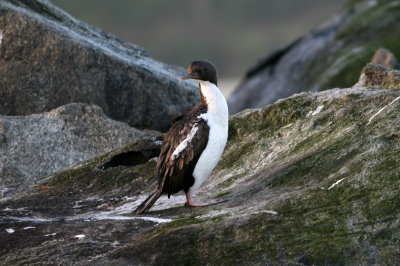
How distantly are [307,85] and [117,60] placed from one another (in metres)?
13.1

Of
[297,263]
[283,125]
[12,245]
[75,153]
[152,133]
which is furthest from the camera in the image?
[152,133]

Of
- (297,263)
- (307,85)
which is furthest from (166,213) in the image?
(307,85)

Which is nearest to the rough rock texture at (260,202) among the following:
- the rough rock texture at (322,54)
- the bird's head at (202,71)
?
the bird's head at (202,71)

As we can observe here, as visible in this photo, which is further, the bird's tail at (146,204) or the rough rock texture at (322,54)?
the rough rock texture at (322,54)

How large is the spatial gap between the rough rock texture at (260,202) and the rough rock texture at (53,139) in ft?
2.70

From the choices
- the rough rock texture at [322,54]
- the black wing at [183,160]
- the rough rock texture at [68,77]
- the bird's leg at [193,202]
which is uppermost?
the rough rock texture at [322,54]

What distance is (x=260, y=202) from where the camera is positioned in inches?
344

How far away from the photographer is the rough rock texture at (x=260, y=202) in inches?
310

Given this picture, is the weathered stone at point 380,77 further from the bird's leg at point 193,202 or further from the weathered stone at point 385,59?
the weathered stone at point 385,59

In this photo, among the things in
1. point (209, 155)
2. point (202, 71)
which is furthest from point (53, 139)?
point (209, 155)

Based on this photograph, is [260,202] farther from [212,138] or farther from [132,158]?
[132,158]

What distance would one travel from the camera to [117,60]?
1423 cm

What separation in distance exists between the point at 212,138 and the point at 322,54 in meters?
18.8

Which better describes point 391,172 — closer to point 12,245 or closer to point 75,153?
point 12,245
